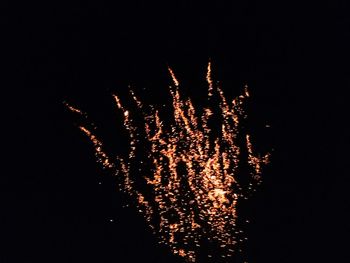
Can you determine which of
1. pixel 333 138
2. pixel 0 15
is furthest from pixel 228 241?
pixel 0 15

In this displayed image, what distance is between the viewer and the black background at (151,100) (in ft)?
6.40

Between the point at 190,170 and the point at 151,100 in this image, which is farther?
the point at 151,100

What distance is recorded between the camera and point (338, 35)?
2.16m

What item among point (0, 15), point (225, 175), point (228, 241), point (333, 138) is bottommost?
point (228, 241)

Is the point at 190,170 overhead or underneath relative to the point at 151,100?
underneath

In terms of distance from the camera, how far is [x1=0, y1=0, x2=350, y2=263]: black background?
1952mm

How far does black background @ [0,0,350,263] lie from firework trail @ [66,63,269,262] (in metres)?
0.06

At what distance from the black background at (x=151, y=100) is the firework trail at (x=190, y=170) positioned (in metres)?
0.06

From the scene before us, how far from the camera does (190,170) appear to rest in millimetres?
1934

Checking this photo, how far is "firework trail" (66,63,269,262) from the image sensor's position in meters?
1.93

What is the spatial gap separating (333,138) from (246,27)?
0.60m

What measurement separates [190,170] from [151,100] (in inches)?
13.2

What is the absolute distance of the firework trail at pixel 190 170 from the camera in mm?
1932

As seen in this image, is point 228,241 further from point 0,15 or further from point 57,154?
point 0,15
